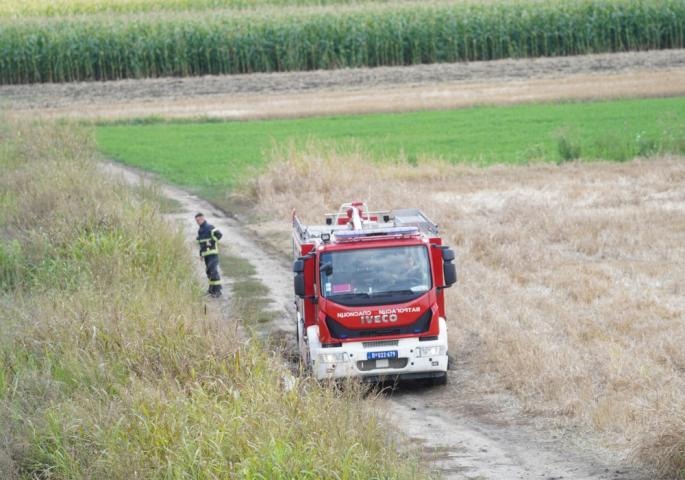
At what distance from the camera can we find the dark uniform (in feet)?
74.1

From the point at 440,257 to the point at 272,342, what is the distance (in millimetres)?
3791

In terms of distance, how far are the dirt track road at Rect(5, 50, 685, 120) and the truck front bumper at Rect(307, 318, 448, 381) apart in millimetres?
37503

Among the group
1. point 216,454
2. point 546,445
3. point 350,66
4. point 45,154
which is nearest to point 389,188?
point 45,154

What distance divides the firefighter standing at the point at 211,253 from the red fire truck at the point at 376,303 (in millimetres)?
5965

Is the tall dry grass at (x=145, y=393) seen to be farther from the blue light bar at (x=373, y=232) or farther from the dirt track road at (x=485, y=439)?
the blue light bar at (x=373, y=232)

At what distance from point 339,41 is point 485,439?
57922 millimetres

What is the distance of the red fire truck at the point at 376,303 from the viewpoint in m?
16.1

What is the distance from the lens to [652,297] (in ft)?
64.7

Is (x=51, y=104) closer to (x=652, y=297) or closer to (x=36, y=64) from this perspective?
(x=36, y=64)

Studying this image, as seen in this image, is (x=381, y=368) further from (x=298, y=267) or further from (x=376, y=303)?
(x=298, y=267)

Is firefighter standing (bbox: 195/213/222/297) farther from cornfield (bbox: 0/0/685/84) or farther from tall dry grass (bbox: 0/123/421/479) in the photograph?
cornfield (bbox: 0/0/685/84)

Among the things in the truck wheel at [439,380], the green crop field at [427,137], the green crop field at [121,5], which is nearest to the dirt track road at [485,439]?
the truck wheel at [439,380]

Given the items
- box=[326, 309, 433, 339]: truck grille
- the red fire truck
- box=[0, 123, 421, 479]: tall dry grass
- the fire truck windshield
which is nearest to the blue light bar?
the red fire truck

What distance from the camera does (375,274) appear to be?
646 inches
